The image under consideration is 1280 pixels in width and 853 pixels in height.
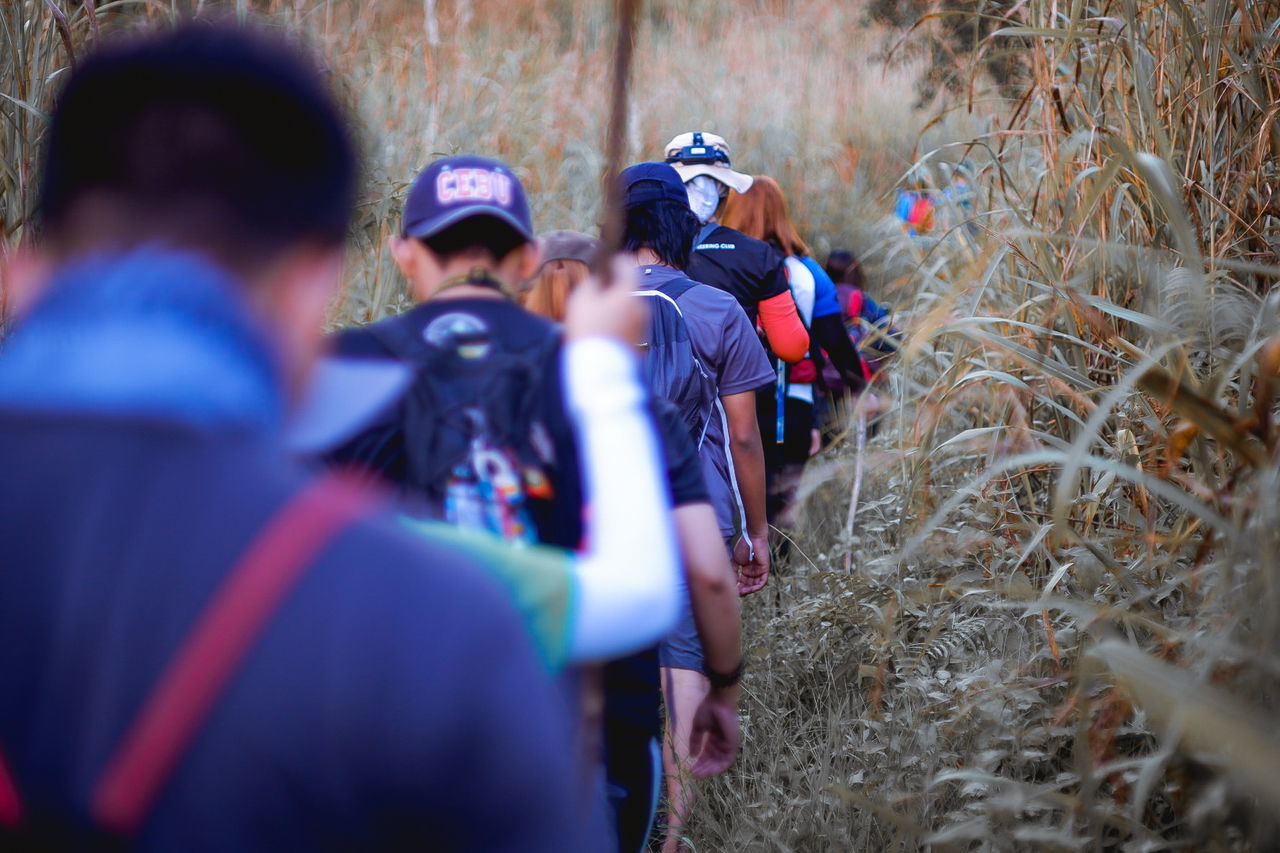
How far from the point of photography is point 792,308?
4.29 meters

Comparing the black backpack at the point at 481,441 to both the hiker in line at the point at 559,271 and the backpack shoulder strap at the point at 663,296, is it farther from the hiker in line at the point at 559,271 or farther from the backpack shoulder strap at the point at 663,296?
the backpack shoulder strap at the point at 663,296

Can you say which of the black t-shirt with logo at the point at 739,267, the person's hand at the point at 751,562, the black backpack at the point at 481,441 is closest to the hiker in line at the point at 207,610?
the black backpack at the point at 481,441

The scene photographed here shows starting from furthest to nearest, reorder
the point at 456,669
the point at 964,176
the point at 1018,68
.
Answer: the point at 1018,68, the point at 964,176, the point at 456,669

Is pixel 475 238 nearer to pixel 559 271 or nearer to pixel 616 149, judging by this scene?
pixel 616 149

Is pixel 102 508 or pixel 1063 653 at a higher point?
pixel 102 508

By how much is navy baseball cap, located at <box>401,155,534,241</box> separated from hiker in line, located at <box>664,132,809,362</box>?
7.80ft

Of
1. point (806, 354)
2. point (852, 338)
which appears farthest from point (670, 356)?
point (852, 338)

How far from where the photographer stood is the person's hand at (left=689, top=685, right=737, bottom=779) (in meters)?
2.10

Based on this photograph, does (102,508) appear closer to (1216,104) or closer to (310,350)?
(310,350)

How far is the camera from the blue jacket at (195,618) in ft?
2.50

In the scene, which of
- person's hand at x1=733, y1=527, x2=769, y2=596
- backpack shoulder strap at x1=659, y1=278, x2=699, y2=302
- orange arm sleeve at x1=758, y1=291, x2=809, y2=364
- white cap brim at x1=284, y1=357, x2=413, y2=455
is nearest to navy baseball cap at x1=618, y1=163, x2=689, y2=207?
backpack shoulder strap at x1=659, y1=278, x2=699, y2=302

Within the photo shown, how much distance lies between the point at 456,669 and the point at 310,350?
0.99 ft

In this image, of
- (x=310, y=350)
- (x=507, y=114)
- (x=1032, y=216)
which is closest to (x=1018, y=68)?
(x=1032, y=216)

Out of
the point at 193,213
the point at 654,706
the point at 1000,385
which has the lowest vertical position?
the point at 654,706
